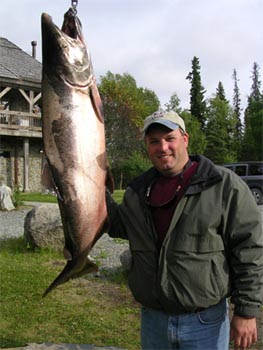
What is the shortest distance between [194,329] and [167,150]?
1.02 m

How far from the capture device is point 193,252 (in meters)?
2.42

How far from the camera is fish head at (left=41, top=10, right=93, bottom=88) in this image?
7.79 feet

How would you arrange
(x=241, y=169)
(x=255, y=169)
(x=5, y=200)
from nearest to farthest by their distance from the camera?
(x=5, y=200) → (x=255, y=169) → (x=241, y=169)

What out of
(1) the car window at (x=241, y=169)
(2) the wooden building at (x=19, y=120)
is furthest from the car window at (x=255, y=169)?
(2) the wooden building at (x=19, y=120)

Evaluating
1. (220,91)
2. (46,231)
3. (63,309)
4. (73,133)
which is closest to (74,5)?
(73,133)

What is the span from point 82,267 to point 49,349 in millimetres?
2118

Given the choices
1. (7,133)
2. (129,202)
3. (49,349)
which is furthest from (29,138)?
(129,202)

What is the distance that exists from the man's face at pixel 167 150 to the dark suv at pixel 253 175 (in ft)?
50.4

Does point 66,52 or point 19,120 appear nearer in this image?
point 66,52

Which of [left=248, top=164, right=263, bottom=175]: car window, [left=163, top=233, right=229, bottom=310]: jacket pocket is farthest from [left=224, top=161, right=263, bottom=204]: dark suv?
[left=163, top=233, right=229, bottom=310]: jacket pocket

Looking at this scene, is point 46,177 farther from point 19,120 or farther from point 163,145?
point 19,120

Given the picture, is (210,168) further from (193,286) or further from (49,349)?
(49,349)

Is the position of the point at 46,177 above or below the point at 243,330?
above

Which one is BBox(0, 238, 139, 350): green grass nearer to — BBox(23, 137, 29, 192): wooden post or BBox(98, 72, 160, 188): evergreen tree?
BBox(23, 137, 29, 192): wooden post
